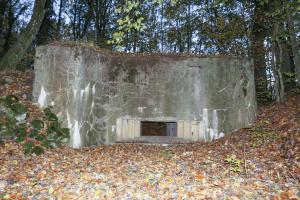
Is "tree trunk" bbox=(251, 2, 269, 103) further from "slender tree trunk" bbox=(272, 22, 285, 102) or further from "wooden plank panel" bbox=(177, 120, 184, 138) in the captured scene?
"wooden plank panel" bbox=(177, 120, 184, 138)

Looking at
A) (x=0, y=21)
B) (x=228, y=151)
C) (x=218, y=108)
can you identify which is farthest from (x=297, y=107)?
(x=0, y=21)

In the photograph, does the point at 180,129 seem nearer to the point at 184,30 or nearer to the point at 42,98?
the point at 42,98

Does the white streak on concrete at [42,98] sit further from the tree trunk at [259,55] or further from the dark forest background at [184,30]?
the tree trunk at [259,55]

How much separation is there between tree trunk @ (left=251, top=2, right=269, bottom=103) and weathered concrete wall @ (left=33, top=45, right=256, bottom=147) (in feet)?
Answer: 10.1

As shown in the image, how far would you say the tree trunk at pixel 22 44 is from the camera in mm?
11906

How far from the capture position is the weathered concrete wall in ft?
31.3

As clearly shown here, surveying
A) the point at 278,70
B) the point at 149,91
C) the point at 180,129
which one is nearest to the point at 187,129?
the point at 180,129

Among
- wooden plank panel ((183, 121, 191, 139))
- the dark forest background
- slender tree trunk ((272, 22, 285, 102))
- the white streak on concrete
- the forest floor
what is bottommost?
the forest floor

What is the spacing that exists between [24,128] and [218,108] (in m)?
5.87

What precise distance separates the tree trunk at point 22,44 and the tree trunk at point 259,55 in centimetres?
894

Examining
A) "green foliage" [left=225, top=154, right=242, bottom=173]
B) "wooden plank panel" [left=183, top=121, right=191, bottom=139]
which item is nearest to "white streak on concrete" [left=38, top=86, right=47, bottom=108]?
"wooden plank panel" [left=183, top=121, right=191, bottom=139]

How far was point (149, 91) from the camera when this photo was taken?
10.3 m

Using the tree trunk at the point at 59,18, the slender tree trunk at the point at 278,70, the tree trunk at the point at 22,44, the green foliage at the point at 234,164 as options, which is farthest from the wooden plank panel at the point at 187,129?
the tree trunk at the point at 59,18

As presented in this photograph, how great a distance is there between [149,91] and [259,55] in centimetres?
605
